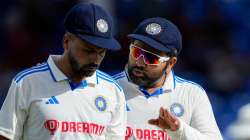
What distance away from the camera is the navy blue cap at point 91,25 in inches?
196

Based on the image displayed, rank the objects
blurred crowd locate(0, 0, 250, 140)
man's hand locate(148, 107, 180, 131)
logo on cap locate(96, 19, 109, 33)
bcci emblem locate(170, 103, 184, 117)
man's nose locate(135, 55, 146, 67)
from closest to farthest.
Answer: logo on cap locate(96, 19, 109, 33)
man's hand locate(148, 107, 180, 131)
man's nose locate(135, 55, 146, 67)
bcci emblem locate(170, 103, 184, 117)
blurred crowd locate(0, 0, 250, 140)

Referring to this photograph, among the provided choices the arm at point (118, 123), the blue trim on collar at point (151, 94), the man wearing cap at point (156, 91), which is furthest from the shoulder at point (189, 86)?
the arm at point (118, 123)

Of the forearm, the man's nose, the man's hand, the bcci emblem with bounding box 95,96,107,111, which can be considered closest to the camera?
the bcci emblem with bounding box 95,96,107,111

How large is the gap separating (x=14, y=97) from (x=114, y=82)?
0.69 meters

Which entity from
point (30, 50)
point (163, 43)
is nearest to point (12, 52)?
point (30, 50)

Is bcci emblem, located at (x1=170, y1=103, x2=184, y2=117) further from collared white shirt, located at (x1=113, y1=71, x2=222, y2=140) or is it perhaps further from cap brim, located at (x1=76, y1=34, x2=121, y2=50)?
cap brim, located at (x1=76, y1=34, x2=121, y2=50)

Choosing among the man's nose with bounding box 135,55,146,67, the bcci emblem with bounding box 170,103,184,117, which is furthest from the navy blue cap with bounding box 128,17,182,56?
the bcci emblem with bounding box 170,103,184,117

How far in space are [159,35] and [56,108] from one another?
0.96m

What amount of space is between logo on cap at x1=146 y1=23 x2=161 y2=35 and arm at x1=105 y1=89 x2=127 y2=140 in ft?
1.82

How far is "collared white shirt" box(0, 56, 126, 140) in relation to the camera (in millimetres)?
4922

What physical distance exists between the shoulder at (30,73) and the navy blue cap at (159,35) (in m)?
0.73

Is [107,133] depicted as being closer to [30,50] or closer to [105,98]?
[105,98]

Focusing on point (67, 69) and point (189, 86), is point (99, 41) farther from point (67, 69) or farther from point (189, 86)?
point (189, 86)

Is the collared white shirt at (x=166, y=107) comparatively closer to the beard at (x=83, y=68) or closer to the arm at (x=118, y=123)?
the arm at (x=118, y=123)
